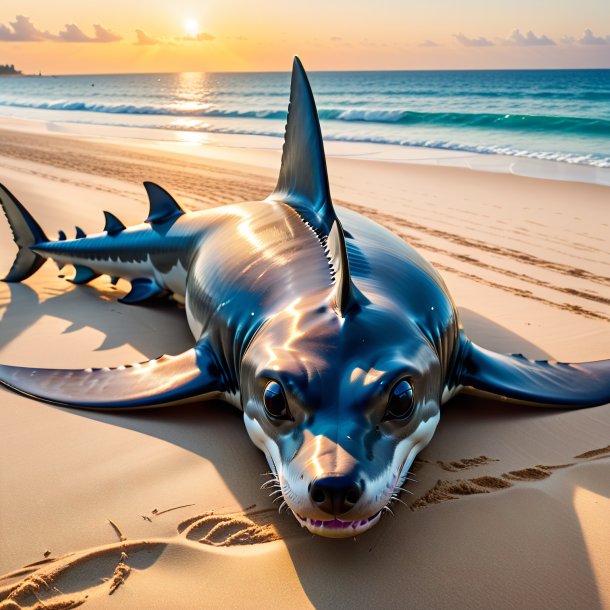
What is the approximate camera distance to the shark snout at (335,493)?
2.12 meters

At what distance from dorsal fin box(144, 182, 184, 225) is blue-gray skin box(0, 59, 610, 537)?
0.01 meters

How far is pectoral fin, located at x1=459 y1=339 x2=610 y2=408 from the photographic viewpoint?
11.6 ft

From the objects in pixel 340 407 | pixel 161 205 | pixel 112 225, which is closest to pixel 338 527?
pixel 340 407

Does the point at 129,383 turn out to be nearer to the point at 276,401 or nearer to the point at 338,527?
the point at 276,401

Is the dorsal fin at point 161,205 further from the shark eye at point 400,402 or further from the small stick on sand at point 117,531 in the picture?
the shark eye at point 400,402

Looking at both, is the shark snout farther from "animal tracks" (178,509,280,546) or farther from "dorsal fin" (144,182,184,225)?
"dorsal fin" (144,182,184,225)

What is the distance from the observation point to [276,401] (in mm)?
2514

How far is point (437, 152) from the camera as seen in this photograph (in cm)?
1769

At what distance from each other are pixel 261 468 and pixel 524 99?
1709 inches

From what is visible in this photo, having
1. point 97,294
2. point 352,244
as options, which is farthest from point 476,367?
point 97,294

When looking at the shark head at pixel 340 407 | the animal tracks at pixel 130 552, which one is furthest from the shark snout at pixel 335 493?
the animal tracks at pixel 130 552

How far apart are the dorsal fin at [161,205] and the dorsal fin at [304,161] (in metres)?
0.96

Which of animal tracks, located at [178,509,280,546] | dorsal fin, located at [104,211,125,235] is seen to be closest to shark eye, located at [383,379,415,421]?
animal tracks, located at [178,509,280,546]

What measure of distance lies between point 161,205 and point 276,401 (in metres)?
3.35
